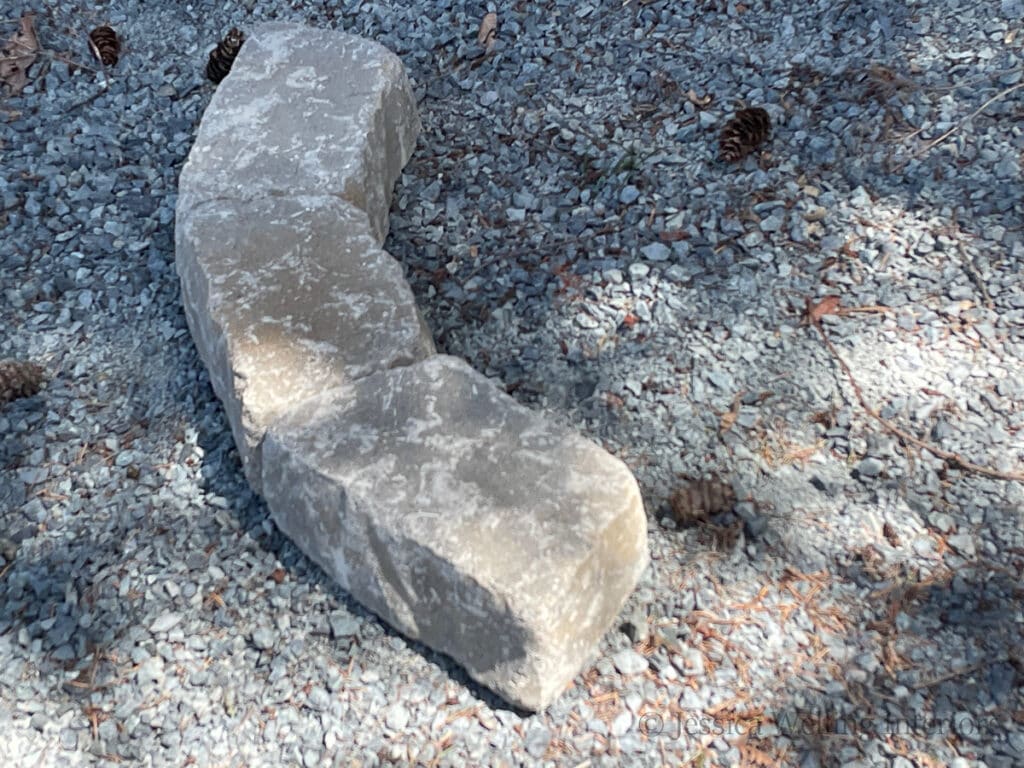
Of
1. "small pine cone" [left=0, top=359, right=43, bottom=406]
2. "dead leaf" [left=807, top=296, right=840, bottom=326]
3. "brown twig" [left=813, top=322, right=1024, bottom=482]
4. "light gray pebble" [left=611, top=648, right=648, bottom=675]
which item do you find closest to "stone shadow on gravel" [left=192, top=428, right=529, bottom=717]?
"light gray pebble" [left=611, top=648, right=648, bottom=675]

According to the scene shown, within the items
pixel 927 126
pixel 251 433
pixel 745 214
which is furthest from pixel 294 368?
pixel 927 126

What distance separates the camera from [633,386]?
2.45 m

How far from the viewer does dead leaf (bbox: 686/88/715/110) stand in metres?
3.03

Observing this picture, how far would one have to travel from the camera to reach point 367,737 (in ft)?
6.44

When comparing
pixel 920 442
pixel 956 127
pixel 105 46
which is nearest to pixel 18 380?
pixel 105 46

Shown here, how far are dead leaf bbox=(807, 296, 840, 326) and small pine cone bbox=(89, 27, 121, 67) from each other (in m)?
2.61

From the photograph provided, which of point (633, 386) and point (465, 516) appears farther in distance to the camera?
point (633, 386)

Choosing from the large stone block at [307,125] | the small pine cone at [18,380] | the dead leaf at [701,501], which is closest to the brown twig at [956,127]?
the dead leaf at [701,501]

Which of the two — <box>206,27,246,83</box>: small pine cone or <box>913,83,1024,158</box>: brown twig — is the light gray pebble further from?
<box>206,27,246,83</box>: small pine cone

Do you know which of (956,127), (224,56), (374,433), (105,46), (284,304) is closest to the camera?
(374,433)

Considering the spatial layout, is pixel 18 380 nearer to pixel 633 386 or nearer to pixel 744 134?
pixel 633 386

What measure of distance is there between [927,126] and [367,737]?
220cm

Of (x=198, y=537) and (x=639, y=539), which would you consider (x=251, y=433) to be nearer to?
(x=198, y=537)

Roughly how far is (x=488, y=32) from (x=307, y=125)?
86cm
